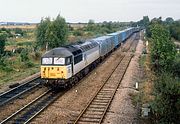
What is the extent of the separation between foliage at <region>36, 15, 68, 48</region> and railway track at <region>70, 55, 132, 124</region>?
2006cm

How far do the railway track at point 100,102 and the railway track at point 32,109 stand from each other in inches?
91.9

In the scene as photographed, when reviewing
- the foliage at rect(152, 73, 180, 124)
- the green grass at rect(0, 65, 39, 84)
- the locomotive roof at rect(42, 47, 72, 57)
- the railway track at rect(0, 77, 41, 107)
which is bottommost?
the green grass at rect(0, 65, 39, 84)

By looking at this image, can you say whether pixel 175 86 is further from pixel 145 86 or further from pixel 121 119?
pixel 145 86

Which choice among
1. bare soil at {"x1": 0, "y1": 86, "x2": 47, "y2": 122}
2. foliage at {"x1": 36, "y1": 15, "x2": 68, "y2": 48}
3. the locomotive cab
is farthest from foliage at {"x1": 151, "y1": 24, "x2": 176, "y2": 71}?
foliage at {"x1": 36, "y1": 15, "x2": 68, "y2": 48}

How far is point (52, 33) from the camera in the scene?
4869 centimetres

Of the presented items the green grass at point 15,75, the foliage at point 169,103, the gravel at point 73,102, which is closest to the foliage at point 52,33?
the green grass at point 15,75

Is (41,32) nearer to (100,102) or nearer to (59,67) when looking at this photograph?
(59,67)

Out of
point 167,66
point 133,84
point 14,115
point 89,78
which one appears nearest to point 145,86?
point 133,84

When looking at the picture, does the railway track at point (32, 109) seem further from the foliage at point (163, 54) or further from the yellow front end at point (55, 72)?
the foliage at point (163, 54)

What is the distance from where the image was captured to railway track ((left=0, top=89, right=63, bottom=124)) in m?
16.5

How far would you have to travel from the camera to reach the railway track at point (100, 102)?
55.3 feet

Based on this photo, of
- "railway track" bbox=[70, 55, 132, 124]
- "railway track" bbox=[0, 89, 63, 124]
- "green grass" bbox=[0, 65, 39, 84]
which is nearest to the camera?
"railway track" bbox=[0, 89, 63, 124]

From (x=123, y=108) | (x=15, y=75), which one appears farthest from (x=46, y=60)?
(x=15, y=75)

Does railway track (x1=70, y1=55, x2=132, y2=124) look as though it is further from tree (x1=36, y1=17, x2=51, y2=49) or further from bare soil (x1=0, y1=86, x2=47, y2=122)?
tree (x1=36, y1=17, x2=51, y2=49)
